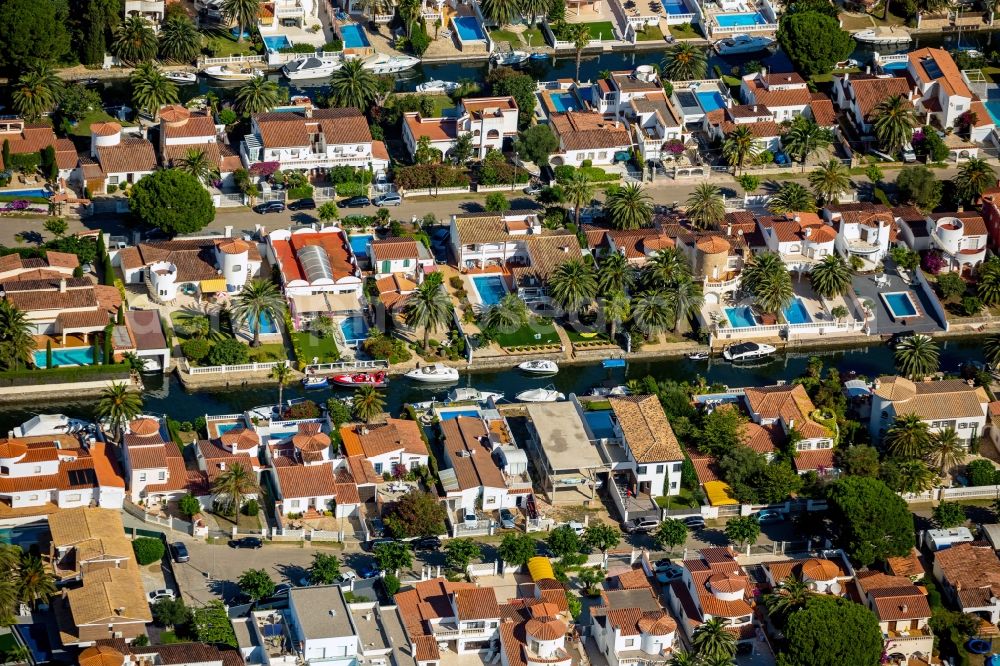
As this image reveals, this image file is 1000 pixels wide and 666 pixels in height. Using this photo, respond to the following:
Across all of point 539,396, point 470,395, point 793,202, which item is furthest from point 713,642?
point 793,202

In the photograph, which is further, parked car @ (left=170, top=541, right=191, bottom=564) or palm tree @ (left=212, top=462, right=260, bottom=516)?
palm tree @ (left=212, top=462, right=260, bottom=516)

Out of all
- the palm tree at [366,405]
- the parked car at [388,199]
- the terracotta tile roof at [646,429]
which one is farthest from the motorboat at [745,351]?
the parked car at [388,199]

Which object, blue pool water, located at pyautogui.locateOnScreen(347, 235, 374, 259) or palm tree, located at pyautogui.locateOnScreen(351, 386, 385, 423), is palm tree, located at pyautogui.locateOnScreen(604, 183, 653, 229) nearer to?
blue pool water, located at pyautogui.locateOnScreen(347, 235, 374, 259)

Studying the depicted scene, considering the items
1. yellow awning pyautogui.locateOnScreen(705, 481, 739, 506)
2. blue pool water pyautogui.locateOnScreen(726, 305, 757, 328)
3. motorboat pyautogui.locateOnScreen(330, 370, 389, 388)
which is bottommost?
yellow awning pyautogui.locateOnScreen(705, 481, 739, 506)

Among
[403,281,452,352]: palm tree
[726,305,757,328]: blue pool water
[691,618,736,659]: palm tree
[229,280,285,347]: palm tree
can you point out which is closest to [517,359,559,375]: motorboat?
[403,281,452,352]: palm tree

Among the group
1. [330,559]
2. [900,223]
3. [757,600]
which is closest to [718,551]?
[757,600]
